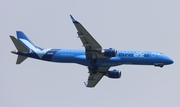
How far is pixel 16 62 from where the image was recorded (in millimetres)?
78250

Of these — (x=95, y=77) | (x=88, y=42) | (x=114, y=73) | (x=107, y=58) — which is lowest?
(x=95, y=77)

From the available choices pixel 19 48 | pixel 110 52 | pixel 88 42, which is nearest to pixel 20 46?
pixel 19 48

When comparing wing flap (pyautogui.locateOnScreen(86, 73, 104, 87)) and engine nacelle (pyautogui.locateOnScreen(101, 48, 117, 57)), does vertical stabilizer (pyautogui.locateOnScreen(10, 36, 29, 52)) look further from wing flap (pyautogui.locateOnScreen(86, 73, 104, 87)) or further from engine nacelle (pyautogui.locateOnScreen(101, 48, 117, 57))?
engine nacelle (pyautogui.locateOnScreen(101, 48, 117, 57))

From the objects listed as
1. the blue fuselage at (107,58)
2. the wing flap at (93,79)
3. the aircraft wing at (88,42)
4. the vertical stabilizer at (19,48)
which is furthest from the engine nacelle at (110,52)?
the vertical stabilizer at (19,48)

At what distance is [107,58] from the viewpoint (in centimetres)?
7488

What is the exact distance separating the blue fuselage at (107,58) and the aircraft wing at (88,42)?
5.87 feet

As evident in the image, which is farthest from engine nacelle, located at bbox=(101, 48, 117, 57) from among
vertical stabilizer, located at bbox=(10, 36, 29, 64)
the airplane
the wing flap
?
vertical stabilizer, located at bbox=(10, 36, 29, 64)

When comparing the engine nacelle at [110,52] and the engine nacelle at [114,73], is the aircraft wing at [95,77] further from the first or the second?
the engine nacelle at [110,52]

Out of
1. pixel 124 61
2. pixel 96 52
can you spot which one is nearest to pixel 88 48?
pixel 96 52

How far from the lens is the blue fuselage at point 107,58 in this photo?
74.2m

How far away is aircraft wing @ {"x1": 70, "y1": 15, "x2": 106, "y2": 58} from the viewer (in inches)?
2685

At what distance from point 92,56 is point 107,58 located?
2702mm

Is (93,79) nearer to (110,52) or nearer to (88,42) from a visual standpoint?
(110,52)

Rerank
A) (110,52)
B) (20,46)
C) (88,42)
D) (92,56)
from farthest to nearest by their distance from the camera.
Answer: (20,46), (92,56), (110,52), (88,42)
